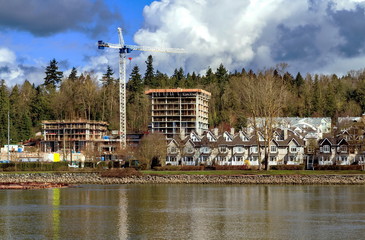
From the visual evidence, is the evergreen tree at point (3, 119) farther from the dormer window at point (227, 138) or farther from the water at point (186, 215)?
the water at point (186, 215)

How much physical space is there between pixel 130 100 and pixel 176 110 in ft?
47.1

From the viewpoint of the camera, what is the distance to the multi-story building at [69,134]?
5984 inches

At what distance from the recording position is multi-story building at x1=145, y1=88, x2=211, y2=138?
161875mm

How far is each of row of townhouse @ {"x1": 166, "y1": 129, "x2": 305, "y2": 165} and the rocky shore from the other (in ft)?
79.4

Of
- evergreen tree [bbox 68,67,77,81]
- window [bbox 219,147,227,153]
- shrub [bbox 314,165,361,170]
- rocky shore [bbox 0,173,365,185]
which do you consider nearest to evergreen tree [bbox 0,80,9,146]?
evergreen tree [bbox 68,67,77,81]

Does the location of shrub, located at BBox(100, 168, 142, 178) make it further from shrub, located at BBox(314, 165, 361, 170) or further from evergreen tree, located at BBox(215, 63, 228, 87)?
evergreen tree, located at BBox(215, 63, 228, 87)

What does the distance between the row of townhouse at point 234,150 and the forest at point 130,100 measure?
1115 inches

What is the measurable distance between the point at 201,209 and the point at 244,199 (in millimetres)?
9828

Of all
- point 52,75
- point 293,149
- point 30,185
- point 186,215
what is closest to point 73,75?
point 52,75

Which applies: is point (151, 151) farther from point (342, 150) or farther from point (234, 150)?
point (342, 150)

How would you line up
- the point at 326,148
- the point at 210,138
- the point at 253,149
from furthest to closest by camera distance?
the point at 210,138 → the point at 253,149 → the point at 326,148

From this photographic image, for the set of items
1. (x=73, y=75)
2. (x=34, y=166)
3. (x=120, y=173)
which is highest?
(x=73, y=75)

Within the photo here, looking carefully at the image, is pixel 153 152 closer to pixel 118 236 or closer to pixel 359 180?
pixel 359 180

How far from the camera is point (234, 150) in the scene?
113562 millimetres
